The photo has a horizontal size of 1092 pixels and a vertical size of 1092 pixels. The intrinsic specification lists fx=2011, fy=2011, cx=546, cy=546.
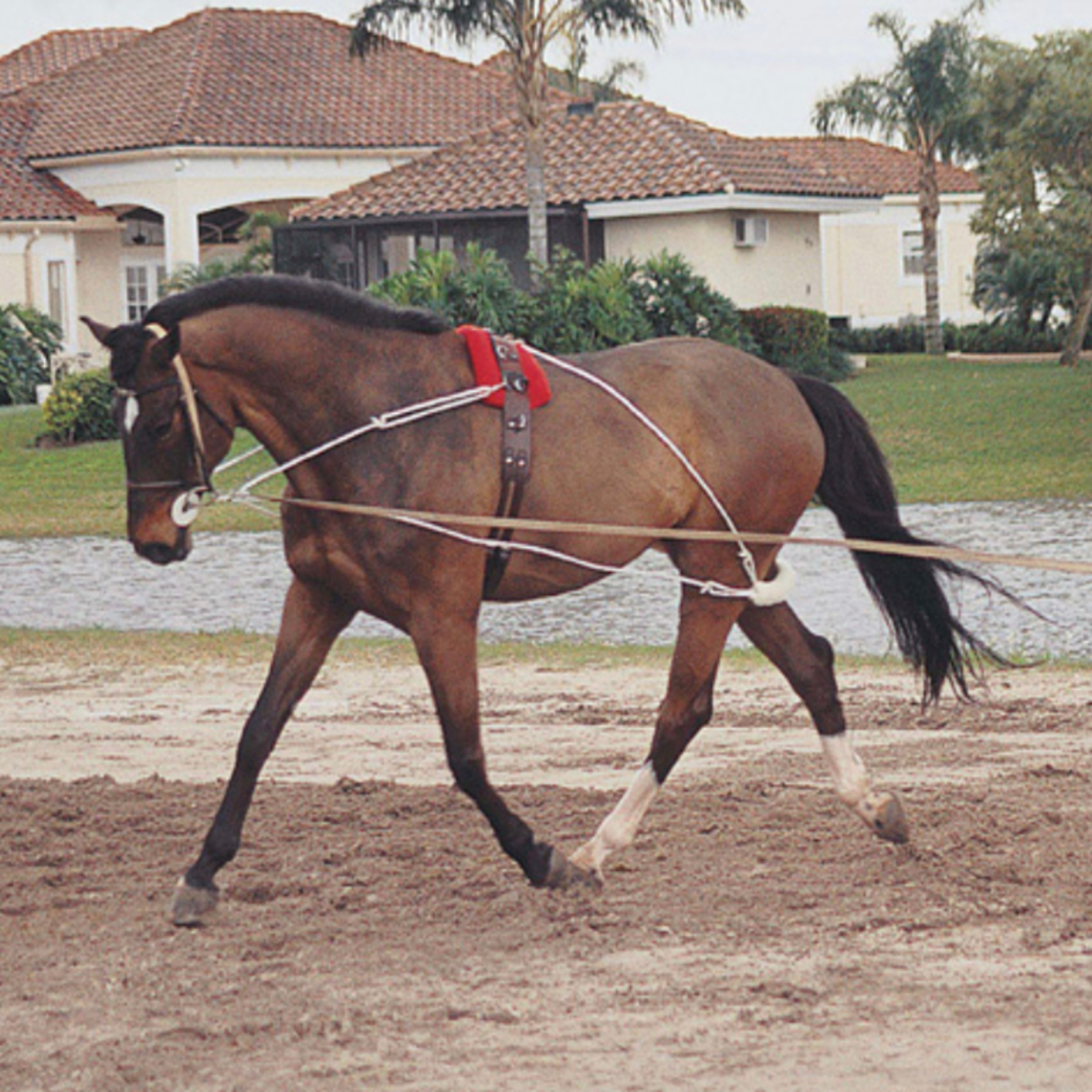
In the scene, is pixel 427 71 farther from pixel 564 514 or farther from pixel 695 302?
pixel 564 514

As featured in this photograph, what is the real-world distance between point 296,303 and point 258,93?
36084 millimetres

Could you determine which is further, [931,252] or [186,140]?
[931,252]

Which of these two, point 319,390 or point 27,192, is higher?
point 27,192

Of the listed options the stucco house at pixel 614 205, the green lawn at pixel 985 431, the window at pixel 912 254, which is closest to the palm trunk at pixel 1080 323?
the green lawn at pixel 985 431

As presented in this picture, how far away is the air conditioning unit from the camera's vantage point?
34.8 m

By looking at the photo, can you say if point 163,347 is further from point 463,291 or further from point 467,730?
point 463,291

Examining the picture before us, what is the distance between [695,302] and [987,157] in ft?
56.6

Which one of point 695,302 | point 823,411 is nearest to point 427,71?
point 695,302

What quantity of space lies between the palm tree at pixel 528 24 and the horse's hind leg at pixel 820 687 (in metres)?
23.8

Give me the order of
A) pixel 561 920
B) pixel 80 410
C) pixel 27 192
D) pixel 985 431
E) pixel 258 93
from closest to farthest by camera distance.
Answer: pixel 561 920, pixel 985 431, pixel 80 410, pixel 27 192, pixel 258 93

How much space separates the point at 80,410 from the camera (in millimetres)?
26875

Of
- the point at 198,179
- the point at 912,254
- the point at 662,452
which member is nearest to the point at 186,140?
the point at 198,179

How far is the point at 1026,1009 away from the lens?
15.9 ft

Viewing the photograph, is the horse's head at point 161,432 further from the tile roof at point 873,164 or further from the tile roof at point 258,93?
the tile roof at point 873,164
